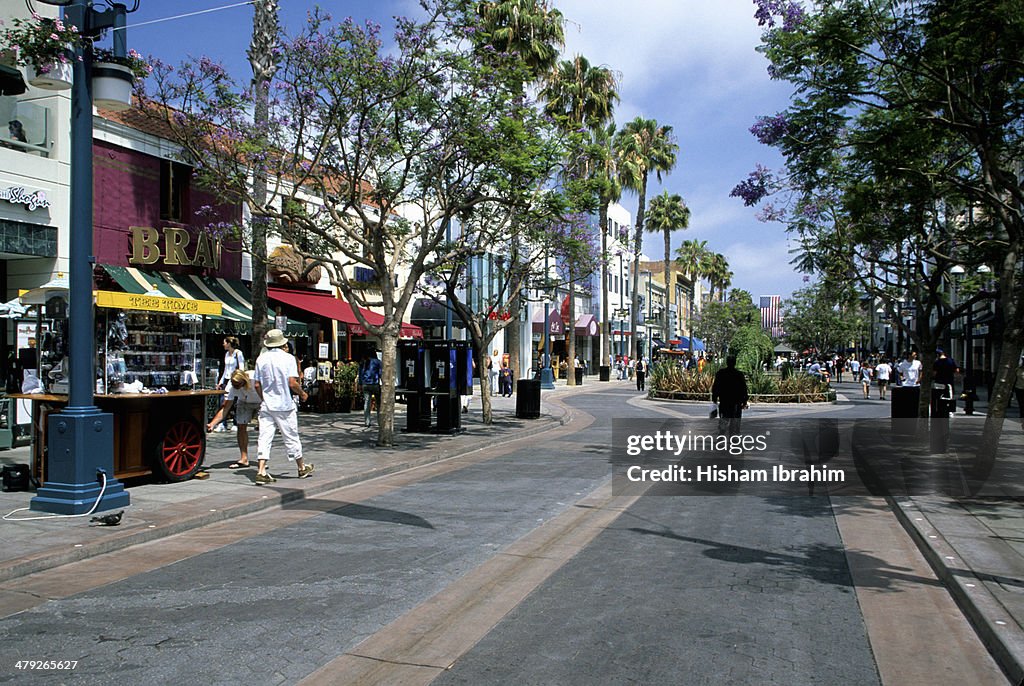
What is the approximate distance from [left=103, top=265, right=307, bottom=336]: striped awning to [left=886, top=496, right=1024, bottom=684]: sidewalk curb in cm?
1480

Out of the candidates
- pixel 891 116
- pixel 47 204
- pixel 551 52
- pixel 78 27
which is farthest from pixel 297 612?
pixel 551 52

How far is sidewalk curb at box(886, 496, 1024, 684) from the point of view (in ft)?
15.4

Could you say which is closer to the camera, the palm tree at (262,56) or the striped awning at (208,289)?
the palm tree at (262,56)

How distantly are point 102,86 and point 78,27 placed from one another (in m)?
0.57

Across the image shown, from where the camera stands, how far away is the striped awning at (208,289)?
19000 mm

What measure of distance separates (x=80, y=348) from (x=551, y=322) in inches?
1649

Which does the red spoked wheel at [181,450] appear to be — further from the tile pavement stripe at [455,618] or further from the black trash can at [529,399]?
the black trash can at [529,399]

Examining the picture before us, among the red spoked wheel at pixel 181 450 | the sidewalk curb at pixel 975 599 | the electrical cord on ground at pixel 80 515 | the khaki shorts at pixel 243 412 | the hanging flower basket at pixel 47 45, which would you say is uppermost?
the hanging flower basket at pixel 47 45

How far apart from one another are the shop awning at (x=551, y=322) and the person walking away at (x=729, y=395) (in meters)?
34.7

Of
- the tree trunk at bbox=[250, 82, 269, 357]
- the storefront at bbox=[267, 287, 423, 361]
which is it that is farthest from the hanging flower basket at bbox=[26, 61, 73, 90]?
the storefront at bbox=[267, 287, 423, 361]

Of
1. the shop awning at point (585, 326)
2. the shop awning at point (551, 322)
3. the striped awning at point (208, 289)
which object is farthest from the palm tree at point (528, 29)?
the shop awning at point (585, 326)

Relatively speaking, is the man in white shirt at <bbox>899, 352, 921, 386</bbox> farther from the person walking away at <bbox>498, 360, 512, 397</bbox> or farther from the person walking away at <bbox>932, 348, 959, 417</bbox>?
the person walking away at <bbox>498, 360, 512, 397</bbox>

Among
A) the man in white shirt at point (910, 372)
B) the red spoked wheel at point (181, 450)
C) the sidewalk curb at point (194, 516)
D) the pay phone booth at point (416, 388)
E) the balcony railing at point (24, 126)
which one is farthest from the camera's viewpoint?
A: the man in white shirt at point (910, 372)

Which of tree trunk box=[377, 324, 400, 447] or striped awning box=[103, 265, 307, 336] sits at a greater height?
striped awning box=[103, 265, 307, 336]
